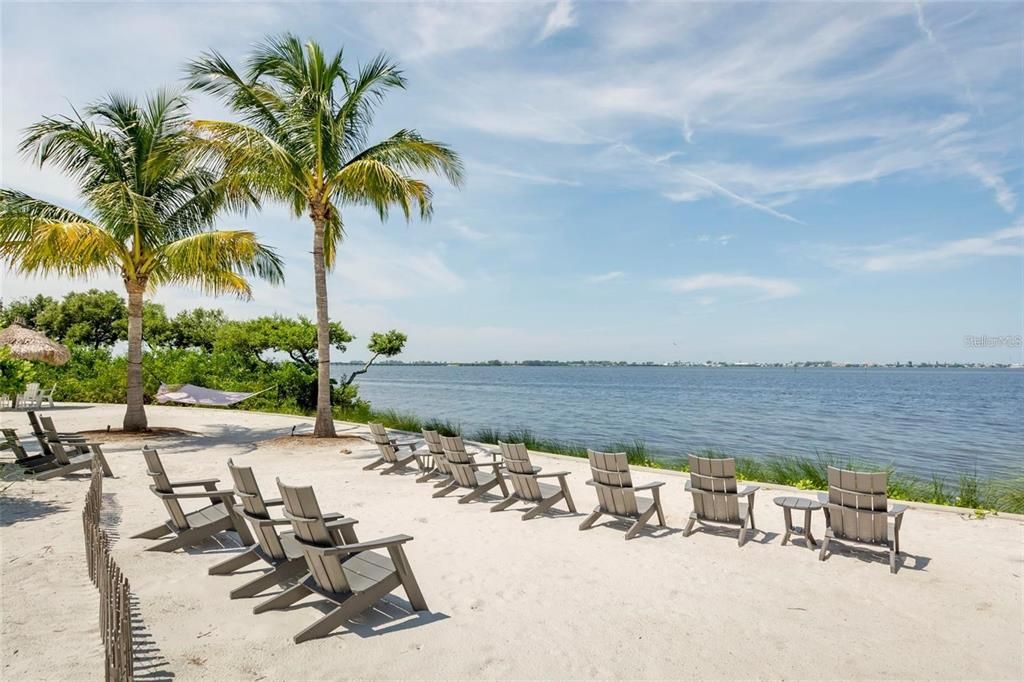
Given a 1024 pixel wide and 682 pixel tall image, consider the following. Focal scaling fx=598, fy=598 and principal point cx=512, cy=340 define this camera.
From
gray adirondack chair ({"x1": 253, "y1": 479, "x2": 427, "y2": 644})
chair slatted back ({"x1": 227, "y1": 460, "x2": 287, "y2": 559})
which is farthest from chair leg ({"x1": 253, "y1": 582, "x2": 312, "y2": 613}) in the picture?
→ chair slatted back ({"x1": 227, "y1": 460, "x2": 287, "y2": 559})

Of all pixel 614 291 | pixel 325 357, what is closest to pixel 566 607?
pixel 325 357

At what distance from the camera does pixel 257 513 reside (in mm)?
4789

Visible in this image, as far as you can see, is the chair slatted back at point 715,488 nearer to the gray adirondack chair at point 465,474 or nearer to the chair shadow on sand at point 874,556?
the chair shadow on sand at point 874,556

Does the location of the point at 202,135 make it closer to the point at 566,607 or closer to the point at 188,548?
the point at 188,548

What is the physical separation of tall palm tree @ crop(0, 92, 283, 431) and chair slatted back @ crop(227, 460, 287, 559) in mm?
9841

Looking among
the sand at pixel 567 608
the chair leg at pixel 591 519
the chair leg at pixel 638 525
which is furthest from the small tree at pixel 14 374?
the chair leg at pixel 638 525

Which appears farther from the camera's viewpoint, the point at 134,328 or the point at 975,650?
the point at 134,328

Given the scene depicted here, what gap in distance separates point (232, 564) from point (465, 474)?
145 inches

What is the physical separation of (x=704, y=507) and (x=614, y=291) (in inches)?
2340


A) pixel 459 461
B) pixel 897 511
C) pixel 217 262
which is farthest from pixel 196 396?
pixel 897 511

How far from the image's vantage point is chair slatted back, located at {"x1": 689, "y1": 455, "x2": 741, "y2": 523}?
244 inches

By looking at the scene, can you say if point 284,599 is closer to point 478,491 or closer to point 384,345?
point 478,491

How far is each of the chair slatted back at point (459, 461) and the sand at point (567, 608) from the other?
83 centimetres

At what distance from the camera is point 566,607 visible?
451 centimetres
